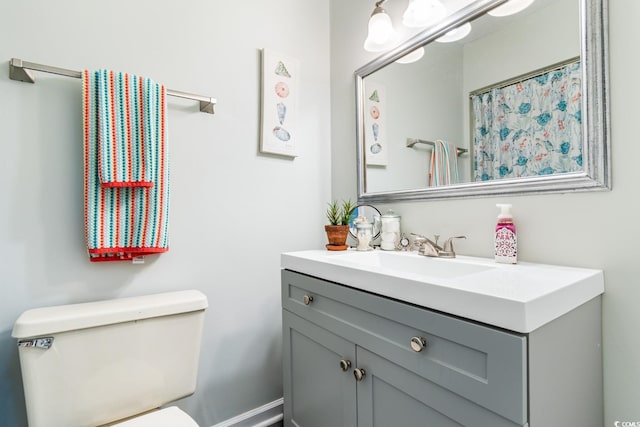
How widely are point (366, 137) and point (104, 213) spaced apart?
1.13m

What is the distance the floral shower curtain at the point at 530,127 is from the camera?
86cm

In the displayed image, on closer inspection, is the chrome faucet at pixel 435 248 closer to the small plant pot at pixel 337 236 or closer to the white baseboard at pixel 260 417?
the small plant pot at pixel 337 236

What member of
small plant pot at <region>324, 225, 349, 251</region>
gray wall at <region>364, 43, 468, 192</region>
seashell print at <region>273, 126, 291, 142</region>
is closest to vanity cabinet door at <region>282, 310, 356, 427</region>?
small plant pot at <region>324, 225, 349, 251</region>

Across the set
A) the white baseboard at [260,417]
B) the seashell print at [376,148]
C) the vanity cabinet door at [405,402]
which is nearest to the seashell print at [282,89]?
the seashell print at [376,148]

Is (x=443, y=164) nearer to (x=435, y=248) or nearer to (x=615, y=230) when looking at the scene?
(x=435, y=248)

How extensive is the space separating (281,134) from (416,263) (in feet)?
2.88

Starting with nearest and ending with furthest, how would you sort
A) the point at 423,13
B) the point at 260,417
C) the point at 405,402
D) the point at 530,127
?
1. the point at 405,402
2. the point at 530,127
3. the point at 423,13
4. the point at 260,417

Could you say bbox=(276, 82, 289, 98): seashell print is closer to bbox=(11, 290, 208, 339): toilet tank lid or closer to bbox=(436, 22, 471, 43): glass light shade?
bbox=(436, 22, 471, 43): glass light shade

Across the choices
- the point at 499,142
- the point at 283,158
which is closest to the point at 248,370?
the point at 283,158

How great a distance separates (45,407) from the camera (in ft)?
2.90

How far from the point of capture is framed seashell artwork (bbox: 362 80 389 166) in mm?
1447

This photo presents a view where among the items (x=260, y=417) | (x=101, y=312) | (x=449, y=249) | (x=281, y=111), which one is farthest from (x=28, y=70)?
(x=260, y=417)

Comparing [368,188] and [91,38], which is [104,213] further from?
[368,188]

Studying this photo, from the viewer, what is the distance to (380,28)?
135cm
